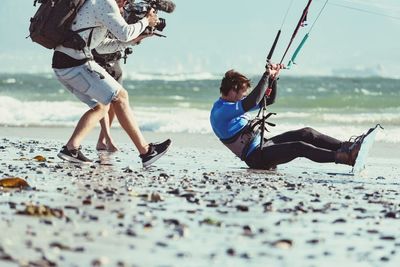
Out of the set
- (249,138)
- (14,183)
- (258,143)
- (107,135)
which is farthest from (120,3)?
(107,135)

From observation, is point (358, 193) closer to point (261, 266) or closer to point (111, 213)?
point (111, 213)

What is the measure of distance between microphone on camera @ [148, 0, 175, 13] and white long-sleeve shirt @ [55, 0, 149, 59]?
0.40 meters

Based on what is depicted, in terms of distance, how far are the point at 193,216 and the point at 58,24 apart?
8.48 ft

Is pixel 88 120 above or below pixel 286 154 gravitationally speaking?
above

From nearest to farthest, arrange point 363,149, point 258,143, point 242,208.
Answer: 1. point 242,208
2. point 363,149
3. point 258,143

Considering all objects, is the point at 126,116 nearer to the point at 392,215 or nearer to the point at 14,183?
the point at 14,183

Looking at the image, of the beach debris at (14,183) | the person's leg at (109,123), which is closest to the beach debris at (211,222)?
the beach debris at (14,183)

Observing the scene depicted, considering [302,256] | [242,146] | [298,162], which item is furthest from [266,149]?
[302,256]

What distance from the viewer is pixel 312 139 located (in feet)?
28.2

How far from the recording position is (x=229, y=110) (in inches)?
322

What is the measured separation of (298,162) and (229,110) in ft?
6.22

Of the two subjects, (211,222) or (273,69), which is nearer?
(211,222)

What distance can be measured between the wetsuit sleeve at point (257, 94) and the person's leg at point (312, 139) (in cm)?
74

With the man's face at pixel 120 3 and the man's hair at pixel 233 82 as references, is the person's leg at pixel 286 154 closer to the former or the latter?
the man's hair at pixel 233 82
